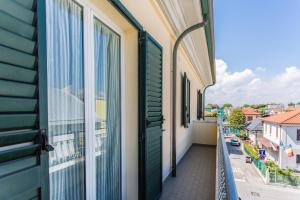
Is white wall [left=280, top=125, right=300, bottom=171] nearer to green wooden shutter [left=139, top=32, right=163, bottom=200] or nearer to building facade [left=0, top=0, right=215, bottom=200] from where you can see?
building facade [left=0, top=0, right=215, bottom=200]

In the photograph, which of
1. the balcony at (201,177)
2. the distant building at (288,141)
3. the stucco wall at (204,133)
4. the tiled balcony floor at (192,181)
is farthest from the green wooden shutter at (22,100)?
the distant building at (288,141)

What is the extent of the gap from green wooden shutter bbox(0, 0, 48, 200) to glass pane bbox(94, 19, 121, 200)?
639 mm

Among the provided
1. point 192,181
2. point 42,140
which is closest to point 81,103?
point 42,140

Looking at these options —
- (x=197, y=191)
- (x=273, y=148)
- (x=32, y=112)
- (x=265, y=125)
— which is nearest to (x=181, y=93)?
(x=197, y=191)

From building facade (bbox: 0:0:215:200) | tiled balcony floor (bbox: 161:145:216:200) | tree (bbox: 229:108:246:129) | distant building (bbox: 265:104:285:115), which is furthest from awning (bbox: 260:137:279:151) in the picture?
building facade (bbox: 0:0:215:200)

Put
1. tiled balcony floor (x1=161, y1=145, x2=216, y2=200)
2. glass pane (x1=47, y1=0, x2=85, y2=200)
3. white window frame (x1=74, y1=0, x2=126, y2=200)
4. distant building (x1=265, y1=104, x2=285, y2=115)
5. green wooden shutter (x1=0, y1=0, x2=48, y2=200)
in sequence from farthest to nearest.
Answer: distant building (x1=265, y1=104, x2=285, y2=115), tiled balcony floor (x1=161, y1=145, x2=216, y2=200), white window frame (x1=74, y1=0, x2=126, y2=200), glass pane (x1=47, y1=0, x2=85, y2=200), green wooden shutter (x1=0, y1=0, x2=48, y2=200)

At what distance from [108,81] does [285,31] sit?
74.5 feet

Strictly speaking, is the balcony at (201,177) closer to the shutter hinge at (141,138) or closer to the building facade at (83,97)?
the building facade at (83,97)

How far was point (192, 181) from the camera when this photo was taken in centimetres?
293

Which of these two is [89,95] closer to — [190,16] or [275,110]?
[190,16]

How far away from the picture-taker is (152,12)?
2.26 m

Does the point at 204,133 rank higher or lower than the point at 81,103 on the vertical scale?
lower

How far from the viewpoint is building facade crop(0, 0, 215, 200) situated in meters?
0.65

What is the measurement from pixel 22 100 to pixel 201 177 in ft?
10.3
